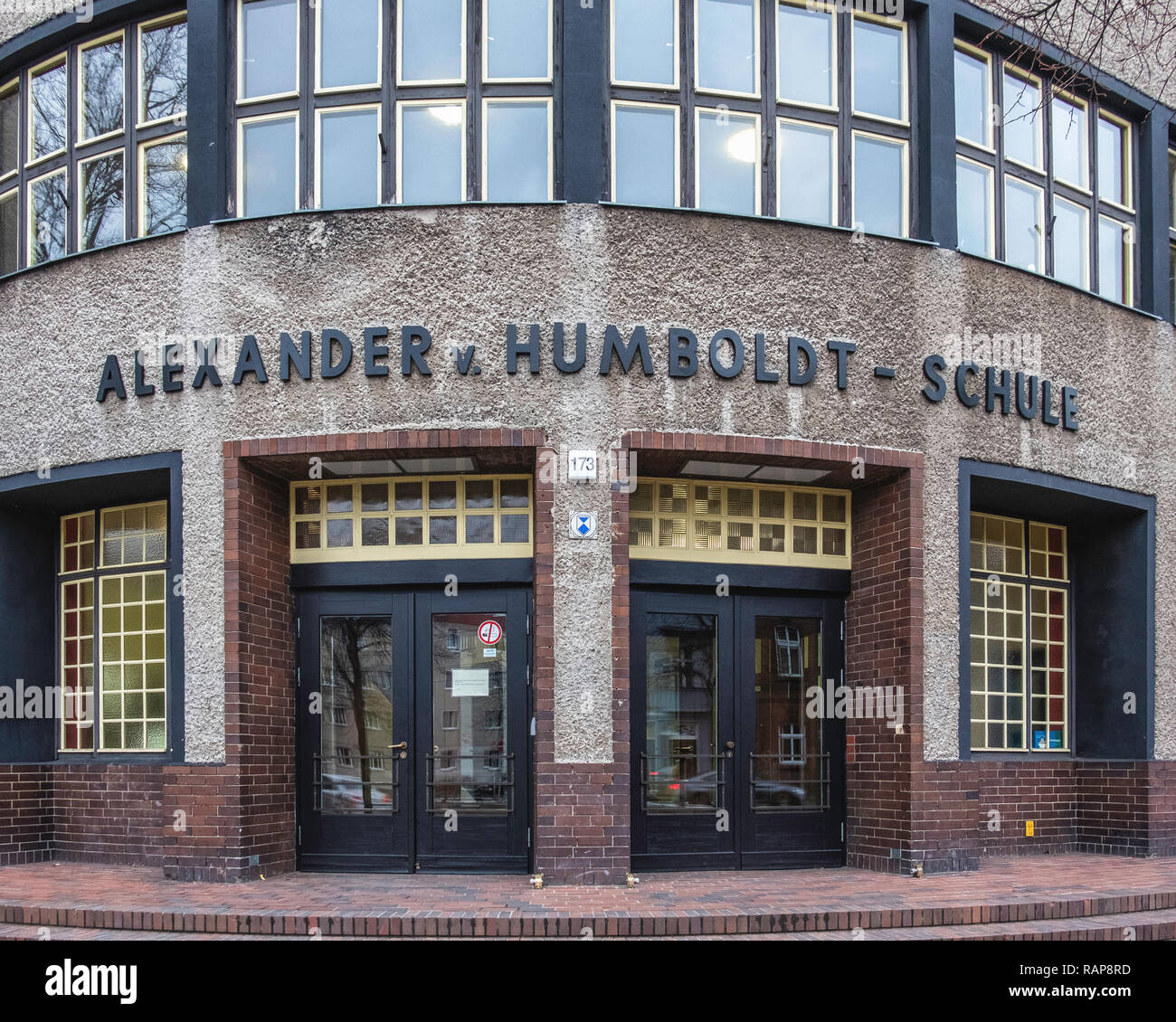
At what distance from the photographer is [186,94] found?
1084 centimetres

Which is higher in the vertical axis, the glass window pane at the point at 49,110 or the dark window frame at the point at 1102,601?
the glass window pane at the point at 49,110

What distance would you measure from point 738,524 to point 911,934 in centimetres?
389

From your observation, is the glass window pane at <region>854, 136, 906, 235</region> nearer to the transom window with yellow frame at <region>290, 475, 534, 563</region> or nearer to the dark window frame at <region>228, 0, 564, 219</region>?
the dark window frame at <region>228, 0, 564, 219</region>

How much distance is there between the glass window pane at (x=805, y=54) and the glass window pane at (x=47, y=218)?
22.4 feet

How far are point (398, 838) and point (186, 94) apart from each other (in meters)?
6.69

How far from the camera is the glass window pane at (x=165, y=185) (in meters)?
11.0

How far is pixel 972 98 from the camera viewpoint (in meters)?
11.9

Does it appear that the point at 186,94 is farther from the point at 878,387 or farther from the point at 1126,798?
the point at 1126,798

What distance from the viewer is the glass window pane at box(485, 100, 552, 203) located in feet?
33.8

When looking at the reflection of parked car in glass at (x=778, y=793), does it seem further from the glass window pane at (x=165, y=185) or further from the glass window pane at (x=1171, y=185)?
the glass window pane at (x=1171, y=185)

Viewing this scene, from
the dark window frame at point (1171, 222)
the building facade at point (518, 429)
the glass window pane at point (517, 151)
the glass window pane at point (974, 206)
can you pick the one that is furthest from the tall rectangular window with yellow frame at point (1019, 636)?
the glass window pane at point (517, 151)

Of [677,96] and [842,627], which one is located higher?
[677,96]

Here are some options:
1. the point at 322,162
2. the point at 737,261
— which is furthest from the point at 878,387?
the point at 322,162

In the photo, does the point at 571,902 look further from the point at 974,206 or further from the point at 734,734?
the point at 974,206
